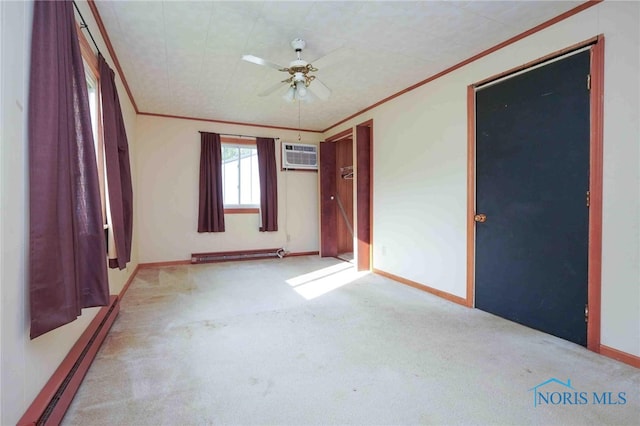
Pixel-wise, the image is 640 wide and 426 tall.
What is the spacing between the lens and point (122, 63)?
3148 millimetres

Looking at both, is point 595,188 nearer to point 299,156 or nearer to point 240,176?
point 299,156

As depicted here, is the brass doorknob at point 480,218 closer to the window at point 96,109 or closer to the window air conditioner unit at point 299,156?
the window at point 96,109

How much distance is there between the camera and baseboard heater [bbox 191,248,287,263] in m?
5.29

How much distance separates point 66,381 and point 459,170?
3369mm

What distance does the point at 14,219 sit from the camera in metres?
1.29

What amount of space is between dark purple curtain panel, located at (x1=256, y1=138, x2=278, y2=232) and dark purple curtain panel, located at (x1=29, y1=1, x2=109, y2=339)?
3941 mm

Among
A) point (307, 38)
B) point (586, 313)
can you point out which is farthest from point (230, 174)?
point (586, 313)

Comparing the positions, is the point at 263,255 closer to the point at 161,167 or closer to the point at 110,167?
the point at 161,167

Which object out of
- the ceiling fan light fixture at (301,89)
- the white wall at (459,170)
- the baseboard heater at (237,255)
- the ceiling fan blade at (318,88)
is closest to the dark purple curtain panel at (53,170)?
the ceiling fan light fixture at (301,89)

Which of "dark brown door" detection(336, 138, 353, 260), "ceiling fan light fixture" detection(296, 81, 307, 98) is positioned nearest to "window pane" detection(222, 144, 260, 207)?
"dark brown door" detection(336, 138, 353, 260)

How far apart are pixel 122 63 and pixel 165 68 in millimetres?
382

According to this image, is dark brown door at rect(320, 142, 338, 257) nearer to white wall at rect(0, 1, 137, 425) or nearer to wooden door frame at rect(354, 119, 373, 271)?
wooden door frame at rect(354, 119, 373, 271)

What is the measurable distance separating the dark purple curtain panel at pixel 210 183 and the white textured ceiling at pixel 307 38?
131 cm

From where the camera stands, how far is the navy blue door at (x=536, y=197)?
7.61 feet
